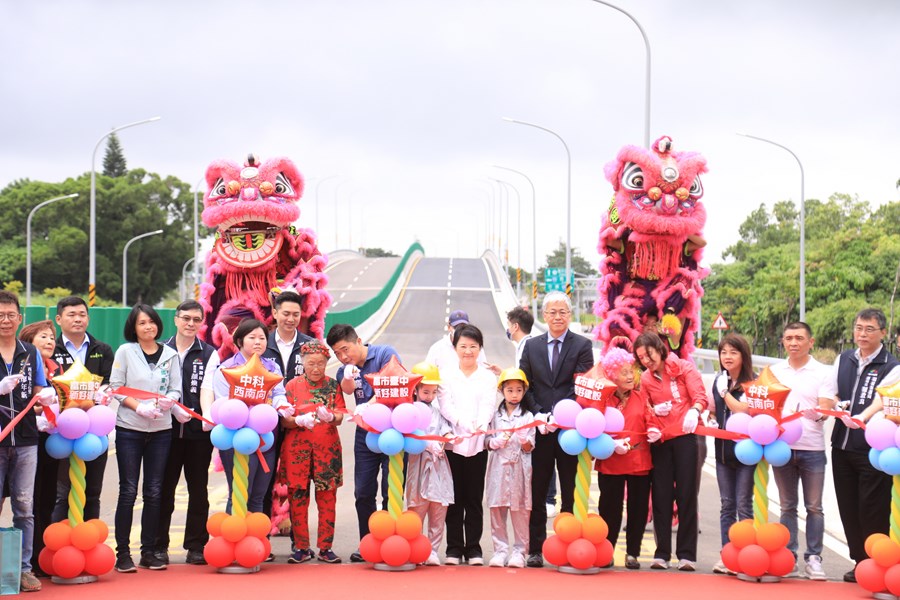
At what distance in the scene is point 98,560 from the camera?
298 inches

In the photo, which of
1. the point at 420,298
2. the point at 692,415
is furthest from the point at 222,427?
the point at 420,298

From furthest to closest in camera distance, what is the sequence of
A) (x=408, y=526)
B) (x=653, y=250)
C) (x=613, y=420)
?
(x=653, y=250) → (x=613, y=420) → (x=408, y=526)

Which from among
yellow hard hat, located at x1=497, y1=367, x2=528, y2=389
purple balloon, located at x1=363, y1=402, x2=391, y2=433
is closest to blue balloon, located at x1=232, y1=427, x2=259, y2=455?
purple balloon, located at x1=363, y1=402, x2=391, y2=433

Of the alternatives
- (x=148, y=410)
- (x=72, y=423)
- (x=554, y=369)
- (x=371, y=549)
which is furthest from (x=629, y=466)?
(x=72, y=423)

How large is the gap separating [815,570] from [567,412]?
2.07 m

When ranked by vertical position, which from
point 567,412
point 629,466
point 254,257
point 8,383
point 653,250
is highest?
point 653,250

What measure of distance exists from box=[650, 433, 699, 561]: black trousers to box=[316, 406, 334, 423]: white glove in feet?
7.89

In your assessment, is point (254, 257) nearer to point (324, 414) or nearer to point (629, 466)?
point (324, 414)

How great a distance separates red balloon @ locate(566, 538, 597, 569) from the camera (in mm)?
7898

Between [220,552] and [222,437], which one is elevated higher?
[222,437]

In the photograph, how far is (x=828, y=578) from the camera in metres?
8.13

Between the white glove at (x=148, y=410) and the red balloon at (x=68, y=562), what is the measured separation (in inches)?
39.3

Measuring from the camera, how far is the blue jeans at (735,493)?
8258mm

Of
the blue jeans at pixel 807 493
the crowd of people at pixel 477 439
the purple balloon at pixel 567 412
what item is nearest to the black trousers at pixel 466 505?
the crowd of people at pixel 477 439
